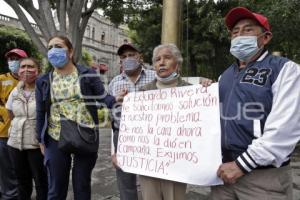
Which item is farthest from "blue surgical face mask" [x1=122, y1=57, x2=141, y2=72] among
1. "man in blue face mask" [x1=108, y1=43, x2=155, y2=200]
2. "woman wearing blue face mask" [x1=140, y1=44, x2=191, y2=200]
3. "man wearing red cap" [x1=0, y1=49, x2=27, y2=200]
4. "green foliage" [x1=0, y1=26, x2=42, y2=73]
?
"green foliage" [x1=0, y1=26, x2=42, y2=73]

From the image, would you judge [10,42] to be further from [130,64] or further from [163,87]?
[163,87]

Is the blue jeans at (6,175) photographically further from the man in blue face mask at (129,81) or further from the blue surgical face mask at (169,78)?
the blue surgical face mask at (169,78)

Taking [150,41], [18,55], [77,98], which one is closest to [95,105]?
[77,98]

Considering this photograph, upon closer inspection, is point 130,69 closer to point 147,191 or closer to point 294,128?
point 147,191

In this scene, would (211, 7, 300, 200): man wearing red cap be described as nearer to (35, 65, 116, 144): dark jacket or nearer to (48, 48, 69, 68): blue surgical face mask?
(35, 65, 116, 144): dark jacket

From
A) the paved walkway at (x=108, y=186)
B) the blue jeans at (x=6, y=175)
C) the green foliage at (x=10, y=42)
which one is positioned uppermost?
the green foliage at (x=10, y=42)

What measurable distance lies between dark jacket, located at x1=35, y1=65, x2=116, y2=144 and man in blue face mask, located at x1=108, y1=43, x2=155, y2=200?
0.58 feet

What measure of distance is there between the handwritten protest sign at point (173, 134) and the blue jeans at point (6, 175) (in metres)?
2.02

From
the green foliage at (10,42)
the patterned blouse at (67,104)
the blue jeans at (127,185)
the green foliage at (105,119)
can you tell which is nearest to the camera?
the patterned blouse at (67,104)

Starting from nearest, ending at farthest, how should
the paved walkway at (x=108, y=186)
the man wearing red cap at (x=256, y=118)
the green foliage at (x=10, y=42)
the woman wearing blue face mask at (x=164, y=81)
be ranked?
the man wearing red cap at (x=256, y=118)
the woman wearing blue face mask at (x=164, y=81)
the paved walkway at (x=108, y=186)
the green foliage at (x=10, y=42)

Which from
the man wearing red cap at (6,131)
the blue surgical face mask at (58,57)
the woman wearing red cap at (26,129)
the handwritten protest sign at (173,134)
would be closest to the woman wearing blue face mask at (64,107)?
the blue surgical face mask at (58,57)

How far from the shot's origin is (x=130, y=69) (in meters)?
3.25

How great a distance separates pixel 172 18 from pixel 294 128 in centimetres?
242

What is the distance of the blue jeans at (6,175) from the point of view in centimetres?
417
